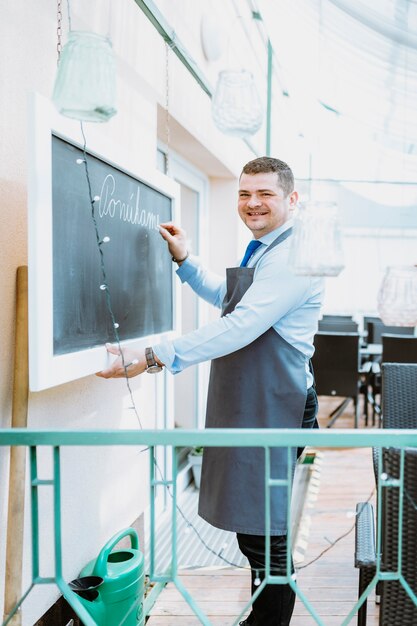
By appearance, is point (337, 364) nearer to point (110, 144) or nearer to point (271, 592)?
point (271, 592)

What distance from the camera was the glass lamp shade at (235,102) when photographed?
1.80 m

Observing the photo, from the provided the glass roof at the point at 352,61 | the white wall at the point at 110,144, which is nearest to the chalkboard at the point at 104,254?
the white wall at the point at 110,144

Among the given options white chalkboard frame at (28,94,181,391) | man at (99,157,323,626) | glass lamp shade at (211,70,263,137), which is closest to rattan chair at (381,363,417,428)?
man at (99,157,323,626)

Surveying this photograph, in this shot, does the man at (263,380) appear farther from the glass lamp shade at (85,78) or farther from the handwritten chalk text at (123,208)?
the glass lamp shade at (85,78)

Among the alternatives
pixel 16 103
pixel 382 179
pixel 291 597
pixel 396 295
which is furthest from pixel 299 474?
pixel 382 179

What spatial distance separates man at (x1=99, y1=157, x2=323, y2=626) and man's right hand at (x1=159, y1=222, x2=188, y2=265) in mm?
279

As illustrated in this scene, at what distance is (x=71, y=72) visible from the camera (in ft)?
4.00

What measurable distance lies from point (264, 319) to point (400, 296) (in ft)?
1.25

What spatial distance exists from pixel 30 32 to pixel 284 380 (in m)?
1.20

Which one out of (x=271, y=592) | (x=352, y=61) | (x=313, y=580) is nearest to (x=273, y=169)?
(x=271, y=592)

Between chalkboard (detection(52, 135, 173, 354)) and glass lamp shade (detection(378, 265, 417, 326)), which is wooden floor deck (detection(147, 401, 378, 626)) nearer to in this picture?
glass lamp shade (detection(378, 265, 417, 326))

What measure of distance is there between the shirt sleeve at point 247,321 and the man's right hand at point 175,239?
43 cm

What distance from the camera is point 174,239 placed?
6.97ft

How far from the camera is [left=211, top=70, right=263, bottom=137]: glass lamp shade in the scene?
70.7 inches
